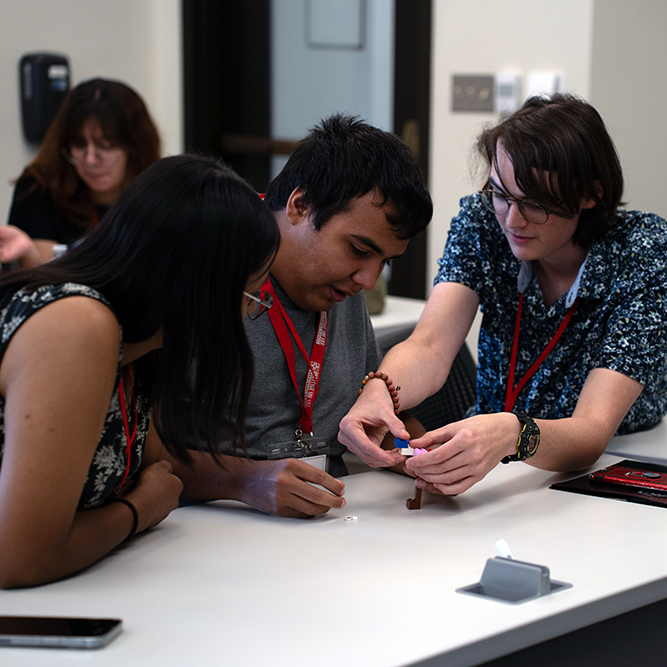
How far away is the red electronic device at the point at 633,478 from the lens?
1.43 meters

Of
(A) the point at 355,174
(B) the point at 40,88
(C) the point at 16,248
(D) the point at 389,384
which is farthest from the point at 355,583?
(B) the point at 40,88

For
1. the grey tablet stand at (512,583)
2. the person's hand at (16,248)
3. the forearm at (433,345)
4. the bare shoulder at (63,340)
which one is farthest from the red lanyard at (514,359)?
the person's hand at (16,248)

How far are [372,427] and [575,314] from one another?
0.59 metres

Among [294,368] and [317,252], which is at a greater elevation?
[317,252]

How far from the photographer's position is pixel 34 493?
95cm

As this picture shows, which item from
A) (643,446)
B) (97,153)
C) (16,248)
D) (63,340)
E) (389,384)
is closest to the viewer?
(63,340)

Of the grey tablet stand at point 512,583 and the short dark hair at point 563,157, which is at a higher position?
the short dark hair at point 563,157

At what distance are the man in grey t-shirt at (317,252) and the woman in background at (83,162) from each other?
189 centimetres

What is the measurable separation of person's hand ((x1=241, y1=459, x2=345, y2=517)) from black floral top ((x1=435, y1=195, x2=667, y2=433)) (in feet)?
2.16

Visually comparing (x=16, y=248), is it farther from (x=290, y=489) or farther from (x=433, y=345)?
(x=290, y=489)

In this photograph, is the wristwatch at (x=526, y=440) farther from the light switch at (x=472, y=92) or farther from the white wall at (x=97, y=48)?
the white wall at (x=97, y=48)

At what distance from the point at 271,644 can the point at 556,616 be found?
0.33 metres

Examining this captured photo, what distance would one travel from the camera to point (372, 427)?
4.85ft

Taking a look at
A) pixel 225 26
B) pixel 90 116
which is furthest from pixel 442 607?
pixel 225 26
